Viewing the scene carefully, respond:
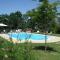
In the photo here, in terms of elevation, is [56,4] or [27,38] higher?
[56,4]

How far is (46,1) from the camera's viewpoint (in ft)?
43.7

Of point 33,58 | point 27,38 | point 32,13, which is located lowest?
point 33,58

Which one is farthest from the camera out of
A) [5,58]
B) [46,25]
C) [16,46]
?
[46,25]

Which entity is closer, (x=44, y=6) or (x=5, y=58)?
(x=5, y=58)

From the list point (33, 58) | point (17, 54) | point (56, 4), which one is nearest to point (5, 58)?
point (17, 54)

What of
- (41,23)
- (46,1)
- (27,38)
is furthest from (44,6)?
(27,38)

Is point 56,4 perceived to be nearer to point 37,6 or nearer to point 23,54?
point 37,6

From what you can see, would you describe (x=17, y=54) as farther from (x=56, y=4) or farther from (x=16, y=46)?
(x=56, y=4)

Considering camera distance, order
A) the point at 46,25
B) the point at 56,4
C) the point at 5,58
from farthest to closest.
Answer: the point at 46,25
the point at 56,4
the point at 5,58

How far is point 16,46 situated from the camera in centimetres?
360

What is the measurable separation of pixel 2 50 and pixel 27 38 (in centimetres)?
46

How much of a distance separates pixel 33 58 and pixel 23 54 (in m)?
0.17

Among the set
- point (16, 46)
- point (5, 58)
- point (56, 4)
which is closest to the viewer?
point (5, 58)

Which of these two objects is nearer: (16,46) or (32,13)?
(16,46)
